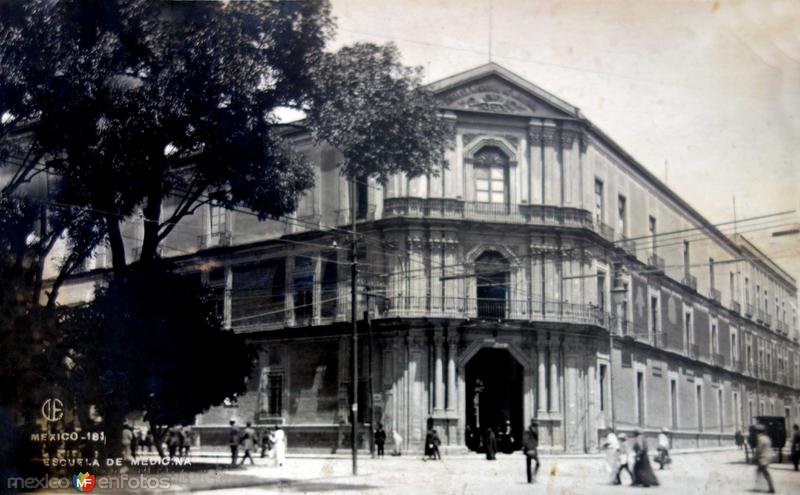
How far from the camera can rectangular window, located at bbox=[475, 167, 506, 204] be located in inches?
647

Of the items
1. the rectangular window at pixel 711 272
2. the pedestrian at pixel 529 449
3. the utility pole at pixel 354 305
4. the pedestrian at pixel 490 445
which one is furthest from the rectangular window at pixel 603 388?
the utility pole at pixel 354 305

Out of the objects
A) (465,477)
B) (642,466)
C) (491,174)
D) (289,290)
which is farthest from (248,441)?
(491,174)

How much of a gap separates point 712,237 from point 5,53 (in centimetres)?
965

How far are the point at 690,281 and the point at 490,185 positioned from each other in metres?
3.72

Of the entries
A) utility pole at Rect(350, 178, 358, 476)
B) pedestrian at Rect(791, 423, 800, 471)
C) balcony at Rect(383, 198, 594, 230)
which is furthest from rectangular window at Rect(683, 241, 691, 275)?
utility pole at Rect(350, 178, 358, 476)

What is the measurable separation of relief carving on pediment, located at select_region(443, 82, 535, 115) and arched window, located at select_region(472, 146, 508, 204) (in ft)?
2.50

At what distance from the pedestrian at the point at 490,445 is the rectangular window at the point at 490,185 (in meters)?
4.03

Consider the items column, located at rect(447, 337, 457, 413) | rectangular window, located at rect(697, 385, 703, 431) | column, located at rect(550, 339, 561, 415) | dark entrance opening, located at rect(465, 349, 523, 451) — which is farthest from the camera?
column, located at rect(447, 337, 457, 413)

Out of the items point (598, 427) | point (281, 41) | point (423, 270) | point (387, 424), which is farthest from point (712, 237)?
point (387, 424)

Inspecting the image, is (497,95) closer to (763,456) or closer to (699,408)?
(699,408)

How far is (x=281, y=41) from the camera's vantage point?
13234 mm

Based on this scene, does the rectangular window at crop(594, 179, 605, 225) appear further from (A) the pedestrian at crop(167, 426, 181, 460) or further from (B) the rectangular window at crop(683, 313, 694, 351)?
(A) the pedestrian at crop(167, 426, 181, 460)

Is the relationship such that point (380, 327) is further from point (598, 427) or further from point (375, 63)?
point (375, 63)

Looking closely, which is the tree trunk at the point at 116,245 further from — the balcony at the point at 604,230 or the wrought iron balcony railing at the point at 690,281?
the wrought iron balcony railing at the point at 690,281
